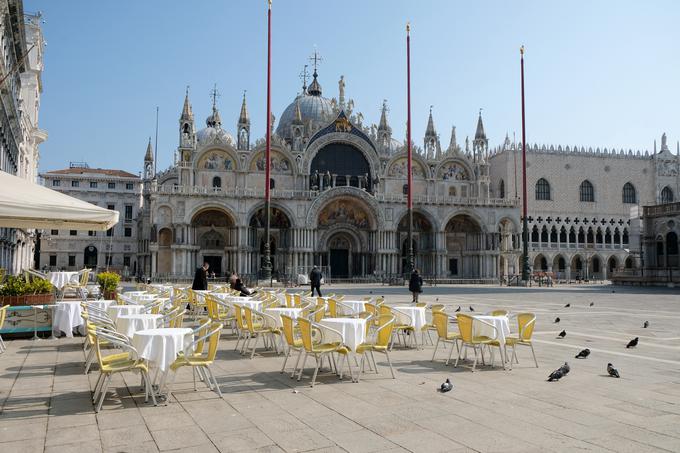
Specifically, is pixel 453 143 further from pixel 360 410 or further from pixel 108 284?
pixel 360 410

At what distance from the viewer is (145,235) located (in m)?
64.8

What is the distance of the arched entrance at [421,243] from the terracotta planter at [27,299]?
4134 cm

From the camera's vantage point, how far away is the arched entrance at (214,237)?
1926 inches

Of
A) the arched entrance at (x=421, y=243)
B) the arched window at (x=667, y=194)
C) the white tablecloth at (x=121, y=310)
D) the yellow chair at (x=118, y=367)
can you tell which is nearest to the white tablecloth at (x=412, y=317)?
the white tablecloth at (x=121, y=310)

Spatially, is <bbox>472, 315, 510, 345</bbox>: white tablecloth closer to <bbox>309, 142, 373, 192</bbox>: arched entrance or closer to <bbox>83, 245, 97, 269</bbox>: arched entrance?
<bbox>309, 142, 373, 192</bbox>: arched entrance

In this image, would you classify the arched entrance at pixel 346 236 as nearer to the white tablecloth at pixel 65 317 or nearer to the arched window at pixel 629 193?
the arched window at pixel 629 193

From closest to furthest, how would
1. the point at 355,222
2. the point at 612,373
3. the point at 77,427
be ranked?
the point at 77,427 < the point at 612,373 < the point at 355,222

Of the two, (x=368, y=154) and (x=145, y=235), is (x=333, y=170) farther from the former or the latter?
(x=145, y=235)

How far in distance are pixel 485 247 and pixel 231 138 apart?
32353 mm

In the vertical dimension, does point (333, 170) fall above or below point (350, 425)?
above

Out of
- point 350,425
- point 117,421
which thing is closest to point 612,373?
point 350,425

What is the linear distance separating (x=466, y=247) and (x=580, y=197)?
19.7 metres

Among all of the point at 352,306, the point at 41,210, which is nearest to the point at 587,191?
the point at 352,306

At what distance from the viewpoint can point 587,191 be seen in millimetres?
67125
